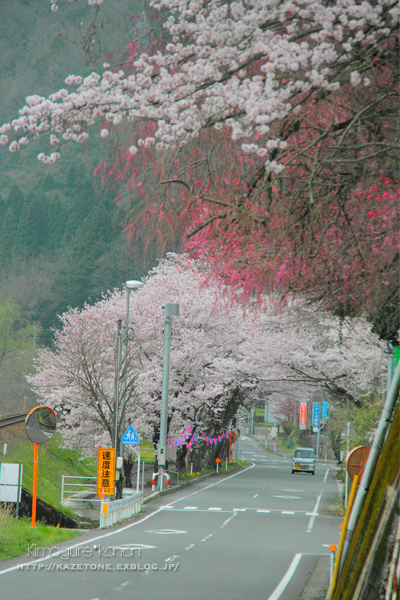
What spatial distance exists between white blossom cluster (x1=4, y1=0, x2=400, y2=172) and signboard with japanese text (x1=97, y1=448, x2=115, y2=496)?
14.8 metres

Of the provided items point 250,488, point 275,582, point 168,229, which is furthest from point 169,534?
point 250,488

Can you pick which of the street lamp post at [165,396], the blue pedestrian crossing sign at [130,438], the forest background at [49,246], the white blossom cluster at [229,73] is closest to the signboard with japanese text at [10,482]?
the blue pedestrian crossing sign at [130,438]

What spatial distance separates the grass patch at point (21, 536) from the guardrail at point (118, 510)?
62.6 inches

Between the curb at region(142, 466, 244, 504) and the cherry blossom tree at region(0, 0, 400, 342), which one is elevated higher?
the cherry blossom tree at region(0, 0, 400, 342)

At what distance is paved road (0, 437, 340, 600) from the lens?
1009 centimetres

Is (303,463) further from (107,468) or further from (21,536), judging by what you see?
(21,536)

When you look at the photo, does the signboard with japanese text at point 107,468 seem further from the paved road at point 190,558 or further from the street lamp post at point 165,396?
the street lamp post at point 165,396

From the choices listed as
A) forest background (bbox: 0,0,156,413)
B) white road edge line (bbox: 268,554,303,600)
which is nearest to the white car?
forest background (bbox: 0,0,156,413)

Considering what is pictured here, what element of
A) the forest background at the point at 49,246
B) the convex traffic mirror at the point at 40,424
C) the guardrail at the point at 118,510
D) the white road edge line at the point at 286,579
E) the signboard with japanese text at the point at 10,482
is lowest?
the guardrail at the point at 118,510

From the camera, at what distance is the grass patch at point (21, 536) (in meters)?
13.0

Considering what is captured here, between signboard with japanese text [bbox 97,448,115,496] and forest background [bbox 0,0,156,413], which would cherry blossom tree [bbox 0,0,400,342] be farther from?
forest background [bbox 0,0,156,413]

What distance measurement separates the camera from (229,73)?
21.1 ft

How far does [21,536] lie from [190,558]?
3410mm

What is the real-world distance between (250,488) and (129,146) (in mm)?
27341
